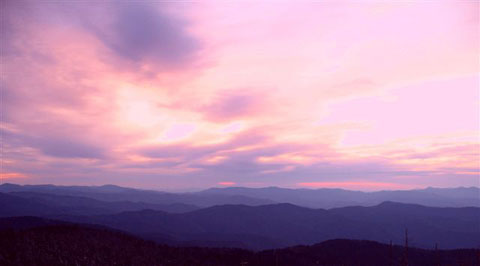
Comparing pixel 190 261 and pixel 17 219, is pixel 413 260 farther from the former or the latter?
pixel 17 219

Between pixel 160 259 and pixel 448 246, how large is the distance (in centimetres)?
20408

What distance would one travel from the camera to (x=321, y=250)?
77500mm

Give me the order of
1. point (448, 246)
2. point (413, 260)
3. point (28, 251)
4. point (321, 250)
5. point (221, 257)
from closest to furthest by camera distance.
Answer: point (28, 251) < point (221, 257) < point (413, 260) < point (321, 250) < point (448, 246)

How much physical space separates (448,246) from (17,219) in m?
212

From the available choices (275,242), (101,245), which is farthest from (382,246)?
(275,242)

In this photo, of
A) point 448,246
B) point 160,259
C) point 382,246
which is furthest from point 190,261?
point 448,246

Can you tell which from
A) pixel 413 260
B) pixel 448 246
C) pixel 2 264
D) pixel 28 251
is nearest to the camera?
pixel 2 264

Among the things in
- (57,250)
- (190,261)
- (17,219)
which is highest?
(57,250)

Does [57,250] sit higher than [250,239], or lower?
higher

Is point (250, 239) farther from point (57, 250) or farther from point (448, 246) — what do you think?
point (57, 250)

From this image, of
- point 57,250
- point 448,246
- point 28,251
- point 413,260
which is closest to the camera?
point 28,251

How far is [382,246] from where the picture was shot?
85.9m

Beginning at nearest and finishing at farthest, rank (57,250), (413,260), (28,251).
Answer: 1. (28,251)
2. (57,250)
3. (413,260)

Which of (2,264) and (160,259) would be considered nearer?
(2,264)
